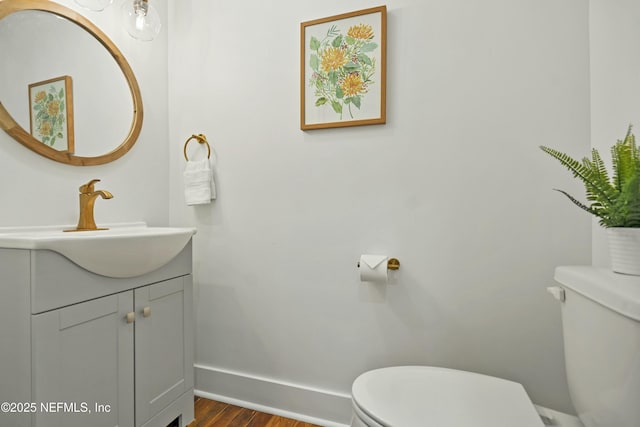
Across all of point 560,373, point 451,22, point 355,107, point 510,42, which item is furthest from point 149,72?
point 560,373

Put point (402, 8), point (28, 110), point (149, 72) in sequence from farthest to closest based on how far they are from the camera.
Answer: point (149, 72)
point (402, 8)
point (28, 110)

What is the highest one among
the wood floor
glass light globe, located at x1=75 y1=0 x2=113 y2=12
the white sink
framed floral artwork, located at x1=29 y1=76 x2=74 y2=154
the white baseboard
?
glass light globe, located at x1=75 y1=0 x2=113 y2=12

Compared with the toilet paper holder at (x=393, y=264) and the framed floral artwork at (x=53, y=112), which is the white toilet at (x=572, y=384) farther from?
the framed floral artwork at (x=53, y=112)

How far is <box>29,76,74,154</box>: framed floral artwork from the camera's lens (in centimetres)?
121

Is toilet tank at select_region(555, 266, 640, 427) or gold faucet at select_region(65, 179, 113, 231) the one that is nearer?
toilet tank at select_region(555, 266, 640, 427)

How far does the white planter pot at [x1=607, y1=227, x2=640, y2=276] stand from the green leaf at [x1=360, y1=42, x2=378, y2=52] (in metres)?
1.06

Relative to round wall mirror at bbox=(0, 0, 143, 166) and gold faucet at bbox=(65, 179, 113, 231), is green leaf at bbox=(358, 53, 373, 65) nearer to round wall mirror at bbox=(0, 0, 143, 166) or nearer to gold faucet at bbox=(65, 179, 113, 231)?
round wall mirror at bbox=(0, 0, 143, 166)

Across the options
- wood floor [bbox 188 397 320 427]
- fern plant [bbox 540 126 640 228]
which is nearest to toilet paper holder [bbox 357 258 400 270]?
fern plant [bbox 540 126 640 228]

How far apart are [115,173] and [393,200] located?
131cm

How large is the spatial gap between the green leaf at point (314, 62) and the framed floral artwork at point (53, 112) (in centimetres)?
103

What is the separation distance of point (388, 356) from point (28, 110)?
172 centimetres

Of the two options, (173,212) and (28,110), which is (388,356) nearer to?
(173,212)

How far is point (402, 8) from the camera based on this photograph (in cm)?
134

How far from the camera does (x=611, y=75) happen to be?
3.31ft
